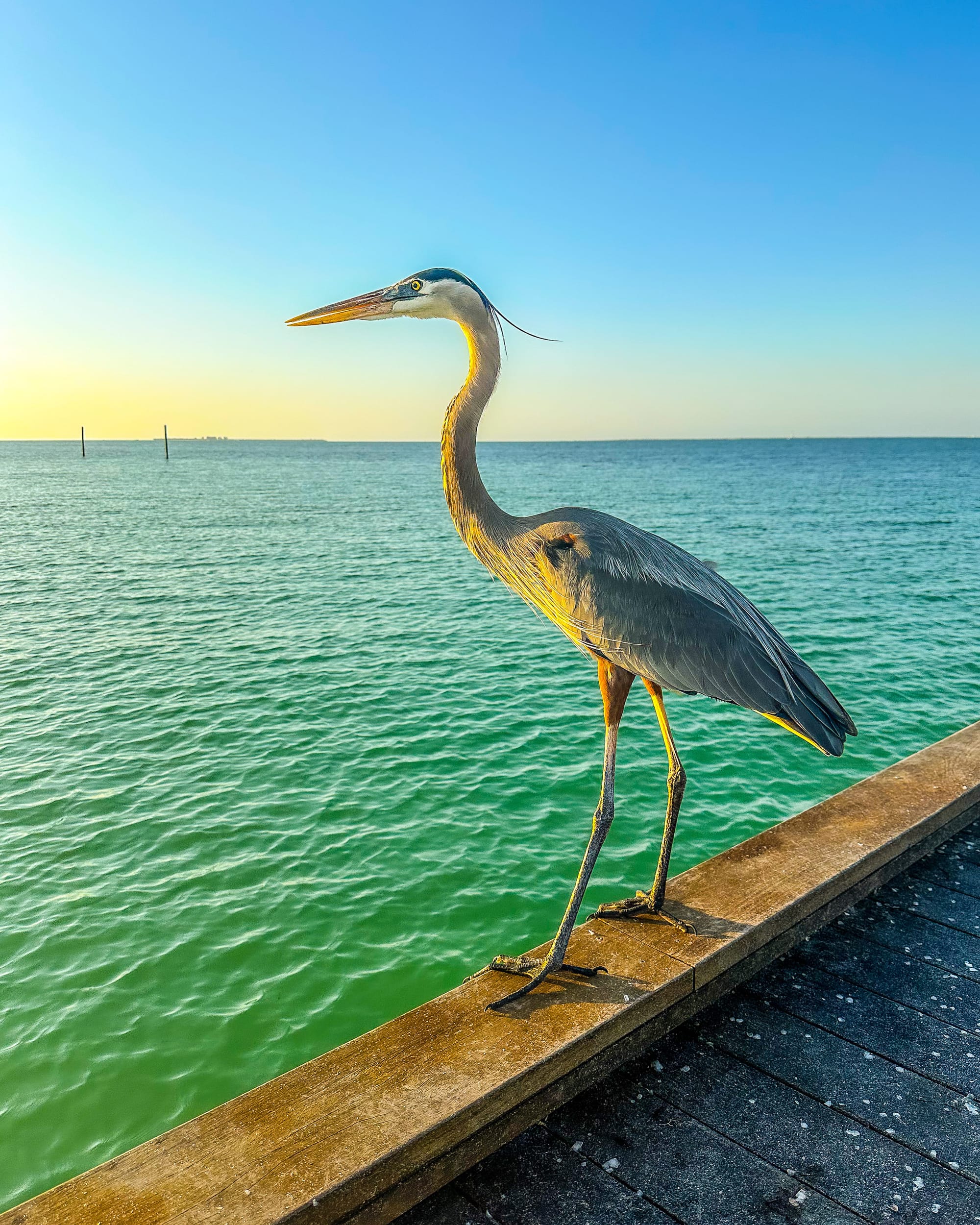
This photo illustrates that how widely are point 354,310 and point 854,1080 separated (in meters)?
4.02

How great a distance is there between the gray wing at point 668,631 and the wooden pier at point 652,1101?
0.87m

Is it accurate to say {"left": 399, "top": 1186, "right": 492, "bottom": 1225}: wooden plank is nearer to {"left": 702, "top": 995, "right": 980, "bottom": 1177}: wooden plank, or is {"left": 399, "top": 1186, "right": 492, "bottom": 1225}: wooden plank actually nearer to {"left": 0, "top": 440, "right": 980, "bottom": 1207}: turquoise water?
{"left": 702, "top": 995, "right": 980, "bottom": 1177}: wooden plank

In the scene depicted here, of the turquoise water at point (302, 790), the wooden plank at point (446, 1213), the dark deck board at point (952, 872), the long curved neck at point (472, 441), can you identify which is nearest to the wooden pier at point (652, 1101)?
the wooden plank at point (446, 1213)

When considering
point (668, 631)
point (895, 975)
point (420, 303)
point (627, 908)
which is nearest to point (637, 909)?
point (627, 908)

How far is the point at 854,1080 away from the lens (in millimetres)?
3117

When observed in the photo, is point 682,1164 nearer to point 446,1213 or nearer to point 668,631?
point 446,1213

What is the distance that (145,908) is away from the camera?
669cm

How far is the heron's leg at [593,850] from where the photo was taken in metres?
3.43

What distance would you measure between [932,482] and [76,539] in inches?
2677

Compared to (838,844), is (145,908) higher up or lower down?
lower down

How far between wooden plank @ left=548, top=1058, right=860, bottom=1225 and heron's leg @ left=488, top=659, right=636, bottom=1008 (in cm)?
46

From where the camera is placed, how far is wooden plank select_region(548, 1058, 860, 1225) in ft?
8.50

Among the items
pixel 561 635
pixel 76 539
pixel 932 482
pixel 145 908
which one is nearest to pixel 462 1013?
pixel 145 908

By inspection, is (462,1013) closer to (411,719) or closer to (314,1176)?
(314,1176)
